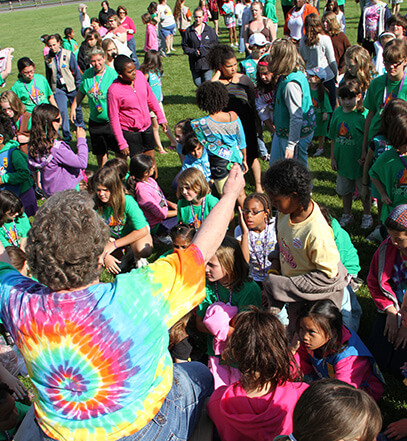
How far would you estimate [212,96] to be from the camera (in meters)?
5.04

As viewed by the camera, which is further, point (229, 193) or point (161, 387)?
point (229, 193)

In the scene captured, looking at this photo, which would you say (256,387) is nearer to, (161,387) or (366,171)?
(161,387)

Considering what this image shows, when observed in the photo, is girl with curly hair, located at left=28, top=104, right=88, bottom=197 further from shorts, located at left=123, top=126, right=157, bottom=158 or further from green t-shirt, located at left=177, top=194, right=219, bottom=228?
green t-shirt, located at left=177, top=194, right=219, bottom=228

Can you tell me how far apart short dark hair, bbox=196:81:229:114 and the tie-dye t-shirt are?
349 cm

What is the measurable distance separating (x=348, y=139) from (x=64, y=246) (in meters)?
4.38

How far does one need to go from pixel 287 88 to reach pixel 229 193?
10.3 feet

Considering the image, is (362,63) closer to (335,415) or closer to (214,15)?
(335,415)

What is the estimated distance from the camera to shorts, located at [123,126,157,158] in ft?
21.6

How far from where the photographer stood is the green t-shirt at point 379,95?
15.5 feet

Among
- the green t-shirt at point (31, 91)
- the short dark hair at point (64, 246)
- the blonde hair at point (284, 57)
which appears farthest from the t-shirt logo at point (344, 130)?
the green t-shirt at point (31, 91)

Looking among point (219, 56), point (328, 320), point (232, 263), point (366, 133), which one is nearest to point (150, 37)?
point (219, 56)

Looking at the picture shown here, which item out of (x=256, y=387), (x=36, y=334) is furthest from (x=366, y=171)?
(x=36, y=334)

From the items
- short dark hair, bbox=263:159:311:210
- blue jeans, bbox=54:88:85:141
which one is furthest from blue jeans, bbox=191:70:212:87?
short dark hair, bbox=263:159:311:210

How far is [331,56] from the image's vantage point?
7.09 meters
